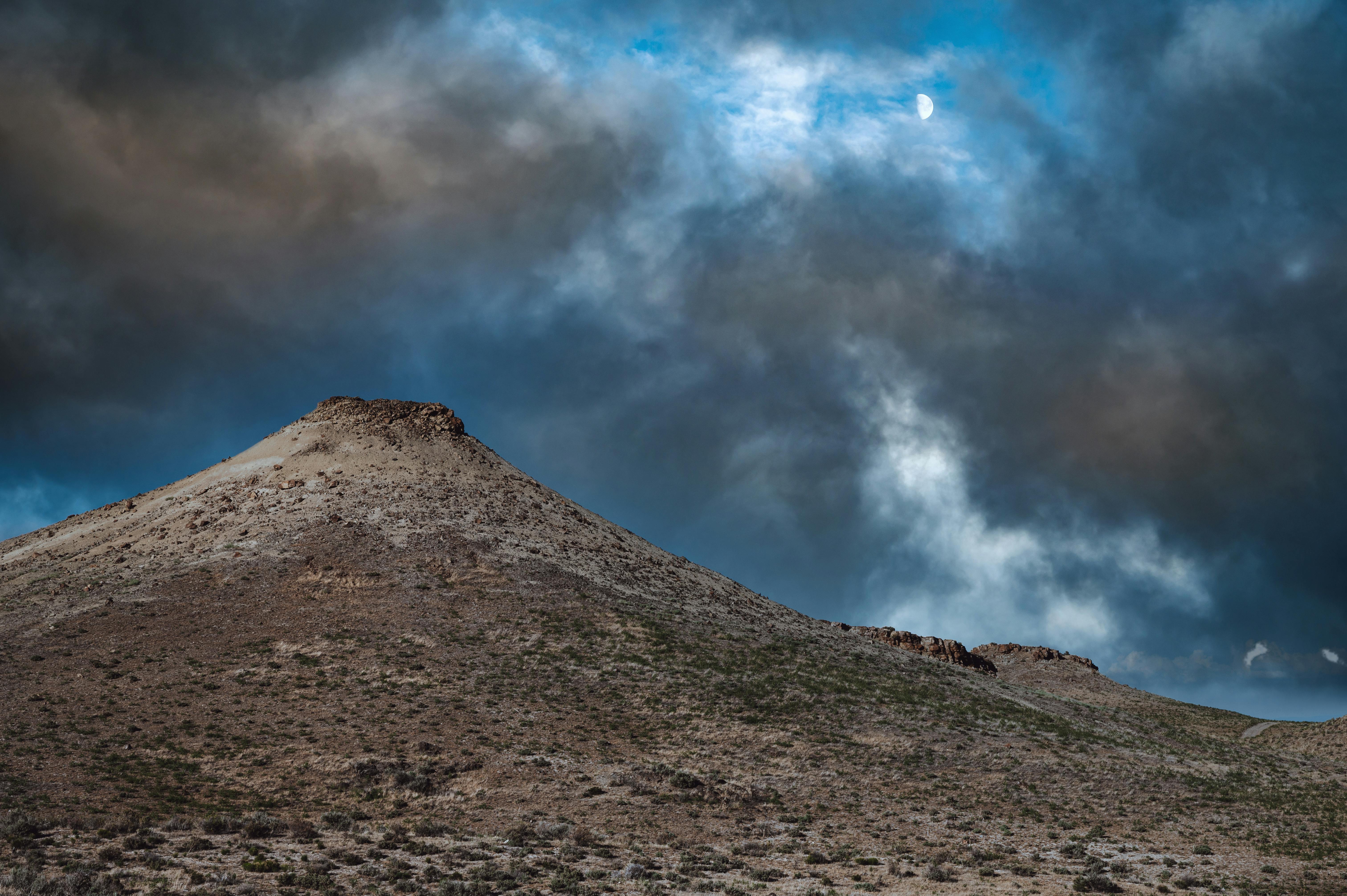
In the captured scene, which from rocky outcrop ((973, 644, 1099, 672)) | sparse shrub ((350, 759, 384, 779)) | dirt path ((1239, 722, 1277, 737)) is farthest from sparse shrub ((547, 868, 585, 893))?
rocky outcrop ((973, 644, 1099, 672))

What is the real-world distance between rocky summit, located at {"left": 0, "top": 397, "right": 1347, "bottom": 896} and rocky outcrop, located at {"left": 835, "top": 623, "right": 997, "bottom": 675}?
22.2m

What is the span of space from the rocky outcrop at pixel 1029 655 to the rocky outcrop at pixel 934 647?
21.7 metres

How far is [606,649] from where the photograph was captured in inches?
2275

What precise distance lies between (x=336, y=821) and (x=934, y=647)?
3440 inches

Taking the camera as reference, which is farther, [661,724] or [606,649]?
[606,649]

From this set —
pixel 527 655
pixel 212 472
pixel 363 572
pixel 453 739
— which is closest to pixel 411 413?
pixel 212 472

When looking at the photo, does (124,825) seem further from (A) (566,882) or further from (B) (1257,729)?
(B) (1257,729)

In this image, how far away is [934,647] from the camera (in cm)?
10488

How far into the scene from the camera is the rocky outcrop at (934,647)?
103062mm

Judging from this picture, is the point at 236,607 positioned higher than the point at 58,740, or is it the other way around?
the point at 236,607

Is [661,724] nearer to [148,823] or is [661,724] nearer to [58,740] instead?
[148,823]

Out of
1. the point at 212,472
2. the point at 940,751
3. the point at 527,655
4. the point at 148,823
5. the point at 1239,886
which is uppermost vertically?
the point at 212,472

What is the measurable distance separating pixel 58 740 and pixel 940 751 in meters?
48.0

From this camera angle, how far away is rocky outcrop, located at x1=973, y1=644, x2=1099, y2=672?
422ft
